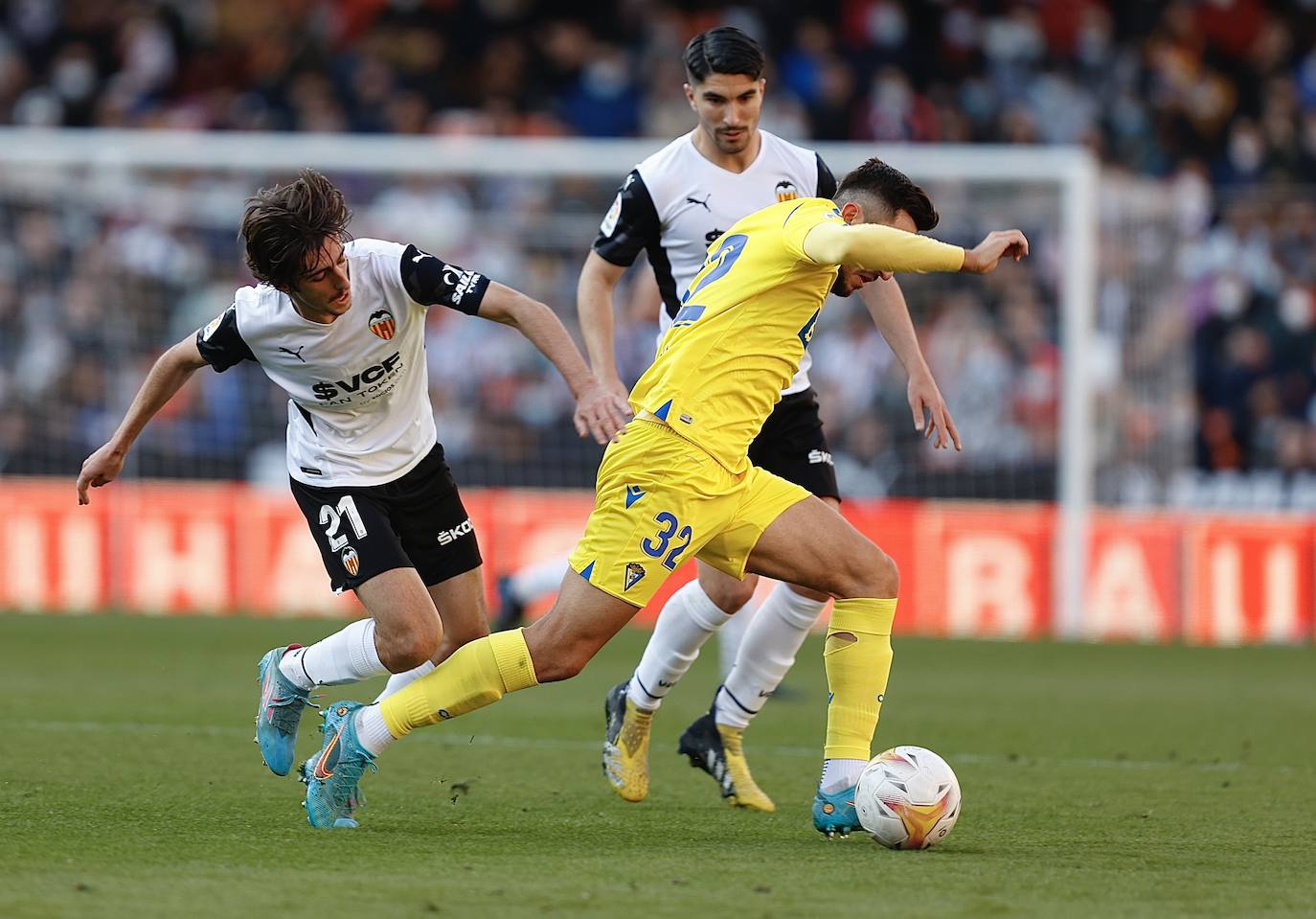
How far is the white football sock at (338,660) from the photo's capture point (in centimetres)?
601

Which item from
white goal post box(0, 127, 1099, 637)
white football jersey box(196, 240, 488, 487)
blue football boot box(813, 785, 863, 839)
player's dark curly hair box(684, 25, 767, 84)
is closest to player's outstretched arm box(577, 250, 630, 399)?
white football jersey box(196, 240, 488, 487)

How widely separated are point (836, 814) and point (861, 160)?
9.31 meters

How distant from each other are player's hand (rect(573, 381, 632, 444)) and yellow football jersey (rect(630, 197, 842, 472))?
26 centimetres

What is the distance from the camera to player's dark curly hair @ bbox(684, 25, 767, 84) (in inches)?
248

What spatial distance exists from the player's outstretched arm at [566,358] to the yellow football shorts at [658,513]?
0.47 ft

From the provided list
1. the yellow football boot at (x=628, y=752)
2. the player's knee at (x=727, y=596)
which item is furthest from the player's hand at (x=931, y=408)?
the yellow football boot at (x=628, y=752)

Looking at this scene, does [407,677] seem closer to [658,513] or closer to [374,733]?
[374,733]

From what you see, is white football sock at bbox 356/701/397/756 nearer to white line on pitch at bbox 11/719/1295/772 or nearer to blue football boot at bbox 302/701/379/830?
blue football boot at bbox 302/701/379/830

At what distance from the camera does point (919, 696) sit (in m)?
10.3

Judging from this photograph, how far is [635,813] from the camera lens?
20.6 feet

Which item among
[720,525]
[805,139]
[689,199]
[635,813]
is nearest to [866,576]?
[720,525]

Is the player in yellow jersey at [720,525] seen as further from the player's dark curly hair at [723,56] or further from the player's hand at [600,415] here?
the player's dark curly hair at [723,56]

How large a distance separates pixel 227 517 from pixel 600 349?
890cm

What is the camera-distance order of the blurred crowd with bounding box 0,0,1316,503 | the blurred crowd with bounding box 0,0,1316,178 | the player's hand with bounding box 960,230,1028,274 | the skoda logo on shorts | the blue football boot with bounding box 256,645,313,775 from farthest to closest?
the blurred crowd with bounding box 0,0,1316,178, the blurred crowd with bounding box 0,0,1316,503, the blue football boot with bounding box 256,645,313,775, the skoda logo on shorts, the player's hand with bounding box 960,230,1028,274
